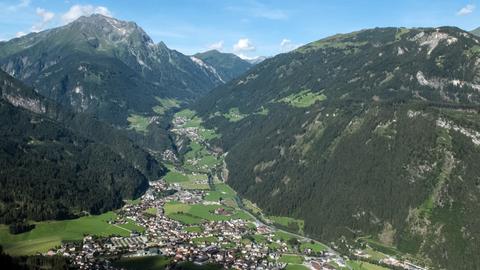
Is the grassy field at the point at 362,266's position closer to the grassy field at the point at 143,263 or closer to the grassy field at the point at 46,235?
the grassy field at the point at 143,263

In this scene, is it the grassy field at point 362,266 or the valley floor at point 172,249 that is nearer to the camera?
the valley floor at point 172,249

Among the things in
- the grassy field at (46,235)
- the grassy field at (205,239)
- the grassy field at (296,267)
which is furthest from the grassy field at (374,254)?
the grassy field at (46,235)

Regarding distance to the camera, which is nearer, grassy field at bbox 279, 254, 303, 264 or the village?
the village

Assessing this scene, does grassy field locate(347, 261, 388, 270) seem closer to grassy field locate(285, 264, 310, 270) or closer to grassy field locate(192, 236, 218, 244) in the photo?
grassy field locate(285, 264, 310, 270)

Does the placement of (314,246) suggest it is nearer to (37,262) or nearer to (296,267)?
(296,267)

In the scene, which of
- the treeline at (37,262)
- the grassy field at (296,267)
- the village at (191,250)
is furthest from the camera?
the grassy field at (296,267)

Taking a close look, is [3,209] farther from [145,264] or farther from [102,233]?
[145,264]

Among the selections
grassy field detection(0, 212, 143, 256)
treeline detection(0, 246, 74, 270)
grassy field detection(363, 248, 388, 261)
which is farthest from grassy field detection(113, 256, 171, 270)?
grassy field detection(363, 248, 388, 261)
